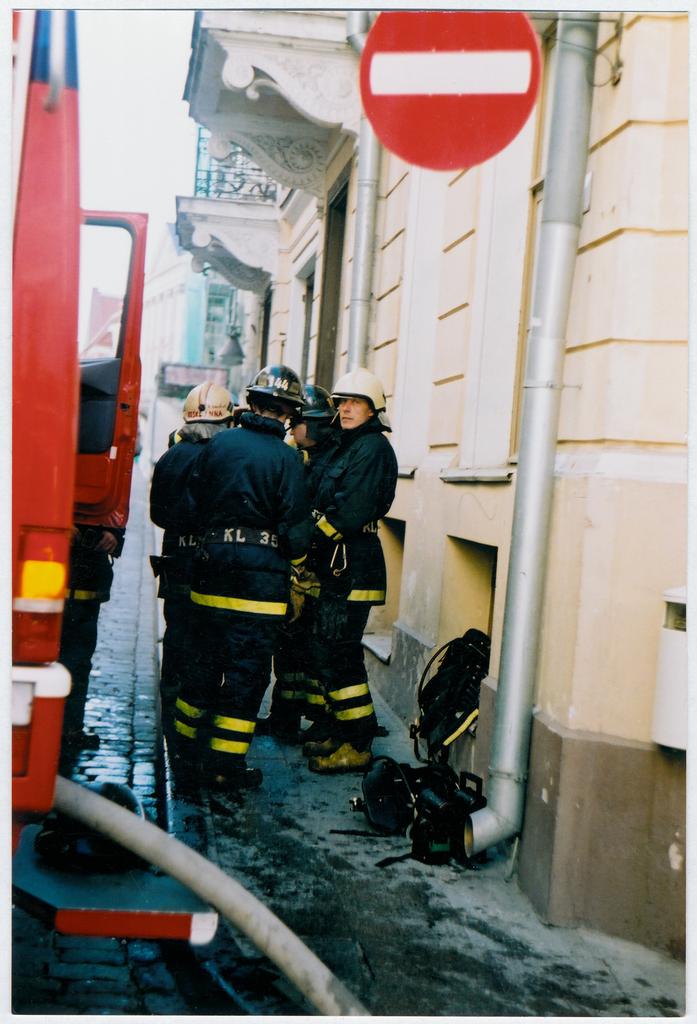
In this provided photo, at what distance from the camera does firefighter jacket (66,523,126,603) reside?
525cm

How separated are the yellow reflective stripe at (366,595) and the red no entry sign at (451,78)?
2.20 meters

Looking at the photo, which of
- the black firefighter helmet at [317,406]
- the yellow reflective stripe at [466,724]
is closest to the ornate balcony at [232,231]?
the black firefighter helmet at [317,406]

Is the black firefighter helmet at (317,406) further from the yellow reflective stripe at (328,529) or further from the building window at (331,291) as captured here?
the building window at (331,291)

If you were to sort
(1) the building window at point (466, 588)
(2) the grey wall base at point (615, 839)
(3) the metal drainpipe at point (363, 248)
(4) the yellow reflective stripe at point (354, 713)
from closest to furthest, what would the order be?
(2) the grey wall base at point (615, 839)
(4) the yellow reflective stripe at point (354, 713)
(1) the building window at point (466, 588)
(3) the metal drainpipe at point (363, 248)

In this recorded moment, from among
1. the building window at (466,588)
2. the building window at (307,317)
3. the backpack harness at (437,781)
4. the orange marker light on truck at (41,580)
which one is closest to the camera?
the orange marker light on truck at (41,580)

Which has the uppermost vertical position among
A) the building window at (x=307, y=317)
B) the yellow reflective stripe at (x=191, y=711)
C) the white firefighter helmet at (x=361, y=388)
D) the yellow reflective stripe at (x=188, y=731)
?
the building window at (x=307, y=317)

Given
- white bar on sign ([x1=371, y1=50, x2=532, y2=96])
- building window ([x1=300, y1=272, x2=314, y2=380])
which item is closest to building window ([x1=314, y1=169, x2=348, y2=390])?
building window ([x1=300, y1=272, x2=314, y2=380])

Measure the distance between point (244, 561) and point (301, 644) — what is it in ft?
4.16

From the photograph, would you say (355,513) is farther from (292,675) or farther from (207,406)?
(292,675)

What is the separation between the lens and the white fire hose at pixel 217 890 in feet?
8.69

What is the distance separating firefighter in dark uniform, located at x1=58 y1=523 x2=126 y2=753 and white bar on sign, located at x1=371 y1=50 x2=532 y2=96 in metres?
2.66

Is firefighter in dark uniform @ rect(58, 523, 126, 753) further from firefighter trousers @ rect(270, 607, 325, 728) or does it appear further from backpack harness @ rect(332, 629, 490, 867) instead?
backpack harness @ rect(332, 629, 490, 867)

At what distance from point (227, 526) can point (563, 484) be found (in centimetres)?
167

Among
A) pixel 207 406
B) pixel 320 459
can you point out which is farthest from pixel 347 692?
pixel 207 406
